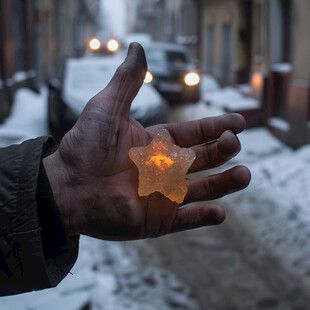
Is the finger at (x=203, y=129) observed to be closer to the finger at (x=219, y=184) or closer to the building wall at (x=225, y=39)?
the finger at (x=219, y=184)

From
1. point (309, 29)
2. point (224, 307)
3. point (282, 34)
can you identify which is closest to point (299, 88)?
point (309, 29)

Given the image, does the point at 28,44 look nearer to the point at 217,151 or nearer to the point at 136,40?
the point at 136,40

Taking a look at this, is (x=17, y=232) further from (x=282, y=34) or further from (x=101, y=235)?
(x=282, y=34)

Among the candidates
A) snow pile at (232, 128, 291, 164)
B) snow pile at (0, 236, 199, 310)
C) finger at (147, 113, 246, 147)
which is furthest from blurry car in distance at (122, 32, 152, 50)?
snow pile at (232, 128, 291, 164)

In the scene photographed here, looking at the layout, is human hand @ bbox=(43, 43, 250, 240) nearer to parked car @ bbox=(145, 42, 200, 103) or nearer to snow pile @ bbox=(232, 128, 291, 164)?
snow pile @ bbox=(232, 128, 291, 164)

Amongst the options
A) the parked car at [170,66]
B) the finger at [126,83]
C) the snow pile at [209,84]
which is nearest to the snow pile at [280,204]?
the parked car at [170,66]

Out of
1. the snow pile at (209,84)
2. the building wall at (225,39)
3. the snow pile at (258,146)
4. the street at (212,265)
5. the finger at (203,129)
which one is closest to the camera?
the finger at (203,129)
